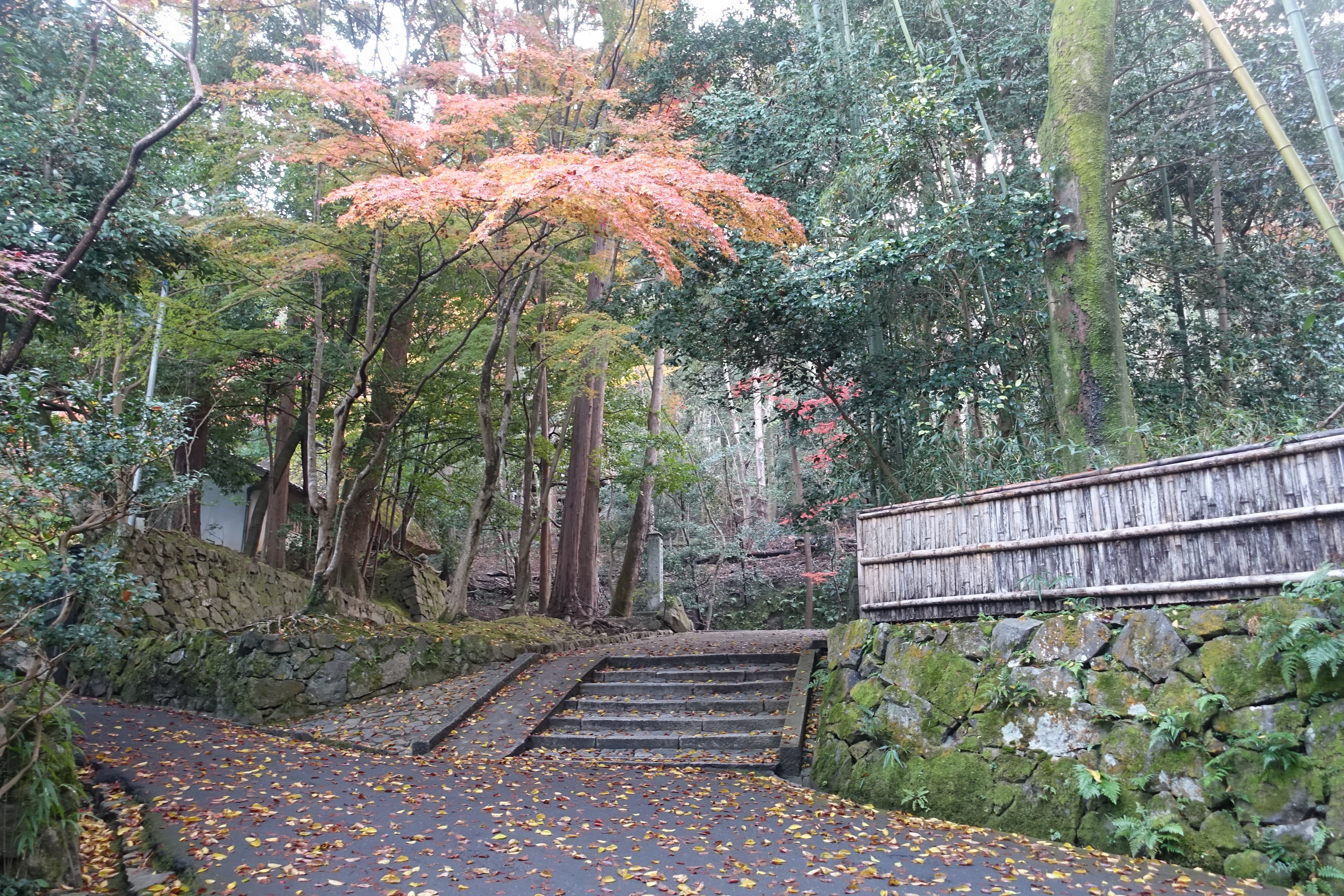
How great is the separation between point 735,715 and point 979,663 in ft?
9.24

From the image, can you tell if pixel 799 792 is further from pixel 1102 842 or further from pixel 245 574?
pixel 245 574

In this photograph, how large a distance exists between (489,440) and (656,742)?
182 inches

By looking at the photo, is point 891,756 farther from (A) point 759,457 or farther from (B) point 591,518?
(A) point 759,457

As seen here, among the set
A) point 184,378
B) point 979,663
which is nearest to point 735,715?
point 979,663

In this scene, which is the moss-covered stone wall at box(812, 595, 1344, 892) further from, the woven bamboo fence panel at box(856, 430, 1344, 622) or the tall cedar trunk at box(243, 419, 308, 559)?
the tall cedar trunk at box(243, 419, 308, 559)

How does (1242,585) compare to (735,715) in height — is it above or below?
above

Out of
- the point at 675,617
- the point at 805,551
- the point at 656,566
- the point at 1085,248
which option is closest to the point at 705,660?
the point at 1085,248

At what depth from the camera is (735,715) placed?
7.84 metres

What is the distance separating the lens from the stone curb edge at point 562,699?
725 centimetres

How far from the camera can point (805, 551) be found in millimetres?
20500

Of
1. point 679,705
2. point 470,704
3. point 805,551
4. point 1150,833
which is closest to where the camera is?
point 1150,833

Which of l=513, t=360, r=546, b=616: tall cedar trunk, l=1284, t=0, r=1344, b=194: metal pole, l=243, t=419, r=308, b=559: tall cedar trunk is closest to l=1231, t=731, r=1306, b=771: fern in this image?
l=1284, t=0, r=1344, b=194: metal pole

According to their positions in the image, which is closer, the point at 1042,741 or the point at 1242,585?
the point at 1242,585

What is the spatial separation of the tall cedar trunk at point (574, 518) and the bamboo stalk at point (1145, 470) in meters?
7.74
